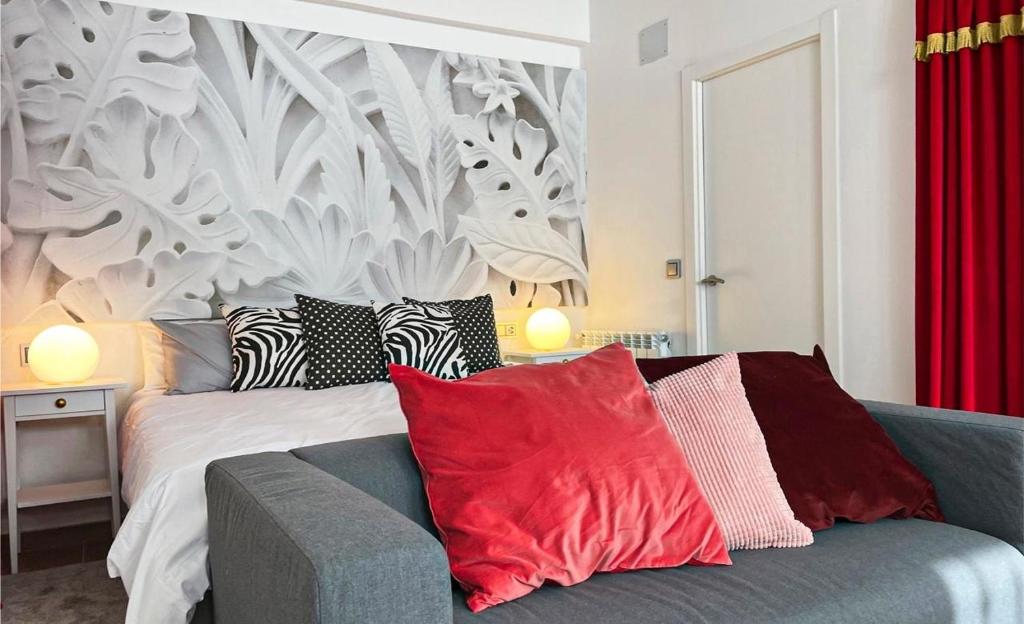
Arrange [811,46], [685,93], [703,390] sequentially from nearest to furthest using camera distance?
[703,390] → [811,46] → [685,93]

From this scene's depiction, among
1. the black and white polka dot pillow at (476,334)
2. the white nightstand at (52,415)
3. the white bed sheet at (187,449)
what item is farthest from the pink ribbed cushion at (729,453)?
the white nightstand at (52,415)

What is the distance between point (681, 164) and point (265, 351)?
234 centimetres

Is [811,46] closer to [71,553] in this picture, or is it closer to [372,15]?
[372,15]

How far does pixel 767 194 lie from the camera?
3.76 meters

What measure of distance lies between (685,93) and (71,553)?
11.8ft

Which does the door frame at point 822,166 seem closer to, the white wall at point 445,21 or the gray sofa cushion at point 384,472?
the white wall at point 445,21

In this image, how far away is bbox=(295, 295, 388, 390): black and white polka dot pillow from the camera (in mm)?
3367

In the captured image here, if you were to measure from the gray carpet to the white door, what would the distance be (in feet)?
9.57

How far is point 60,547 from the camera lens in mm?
3309

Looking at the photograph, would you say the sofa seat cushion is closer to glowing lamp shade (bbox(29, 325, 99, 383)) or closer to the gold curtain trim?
the gold curtain trim

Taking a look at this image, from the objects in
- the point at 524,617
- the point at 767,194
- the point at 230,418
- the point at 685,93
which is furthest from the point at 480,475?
the point at 685,93

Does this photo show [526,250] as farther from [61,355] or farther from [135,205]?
[61,355]

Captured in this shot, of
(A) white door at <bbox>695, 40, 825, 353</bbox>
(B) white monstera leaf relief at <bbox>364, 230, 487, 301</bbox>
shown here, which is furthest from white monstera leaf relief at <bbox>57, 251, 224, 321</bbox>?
(A) white door at <bbox>695, 40, 825, 353</bbox>

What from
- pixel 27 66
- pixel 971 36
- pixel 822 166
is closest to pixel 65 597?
pixel 27 66
